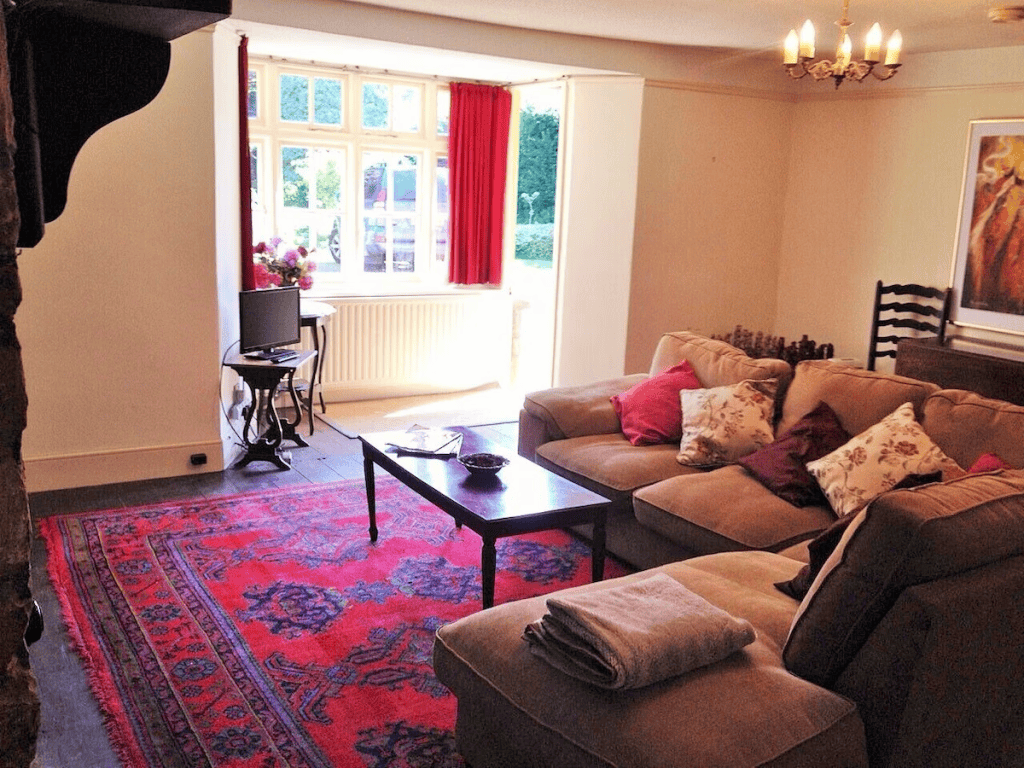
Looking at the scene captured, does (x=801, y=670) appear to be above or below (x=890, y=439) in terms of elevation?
below

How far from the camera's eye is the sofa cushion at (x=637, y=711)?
6.08 feet

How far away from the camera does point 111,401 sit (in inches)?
183

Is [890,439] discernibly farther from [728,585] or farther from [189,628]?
[189,628]

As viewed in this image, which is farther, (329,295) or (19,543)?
(329,295)

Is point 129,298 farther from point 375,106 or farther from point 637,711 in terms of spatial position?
point 637,711

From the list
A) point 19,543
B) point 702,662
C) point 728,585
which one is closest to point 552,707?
point 702,662

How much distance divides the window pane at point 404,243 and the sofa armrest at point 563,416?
3008 mm

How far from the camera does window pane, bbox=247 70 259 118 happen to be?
624cm

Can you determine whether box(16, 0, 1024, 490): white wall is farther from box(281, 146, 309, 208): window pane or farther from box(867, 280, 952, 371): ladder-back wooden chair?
box(281, 146, 309, 208): window pane

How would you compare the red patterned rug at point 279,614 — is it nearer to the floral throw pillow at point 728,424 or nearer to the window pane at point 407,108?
the floral throw pillow at point 728,424

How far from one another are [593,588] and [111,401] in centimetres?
314

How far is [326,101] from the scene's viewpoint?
656 cm

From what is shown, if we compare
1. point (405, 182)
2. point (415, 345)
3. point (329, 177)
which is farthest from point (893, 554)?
point (405, 182)

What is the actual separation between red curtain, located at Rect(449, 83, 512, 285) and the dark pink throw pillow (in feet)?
12.6
